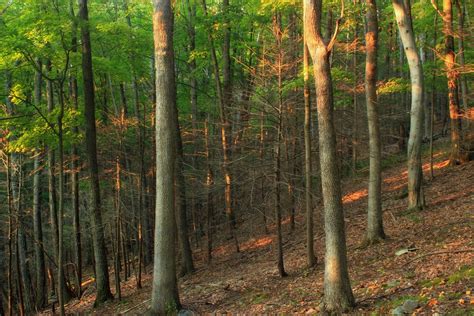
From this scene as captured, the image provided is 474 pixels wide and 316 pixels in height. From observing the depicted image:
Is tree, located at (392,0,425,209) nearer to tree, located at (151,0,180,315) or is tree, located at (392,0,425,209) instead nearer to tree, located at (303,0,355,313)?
tree, located at (303,0,355,313)

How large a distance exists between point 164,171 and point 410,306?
5160 millimetres

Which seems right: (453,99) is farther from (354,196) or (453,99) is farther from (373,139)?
(373,139)

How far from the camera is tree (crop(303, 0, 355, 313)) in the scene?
5.86 metres

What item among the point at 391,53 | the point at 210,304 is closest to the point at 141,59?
the point at 210,304

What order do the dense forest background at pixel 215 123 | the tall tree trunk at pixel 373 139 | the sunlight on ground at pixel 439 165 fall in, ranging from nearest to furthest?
the dense forest background at pixel 215 123
the tall tree trunk at pixel 373 139
the sunlight on ground at pixel 439 165

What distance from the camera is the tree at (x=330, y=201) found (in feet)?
19.2

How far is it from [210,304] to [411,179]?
21.3 feet

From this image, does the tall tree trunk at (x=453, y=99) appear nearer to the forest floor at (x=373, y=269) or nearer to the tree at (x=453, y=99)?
the tree at (x=453, y=99)

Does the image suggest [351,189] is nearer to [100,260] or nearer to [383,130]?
[383,130]

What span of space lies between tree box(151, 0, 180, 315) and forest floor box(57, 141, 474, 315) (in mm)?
974

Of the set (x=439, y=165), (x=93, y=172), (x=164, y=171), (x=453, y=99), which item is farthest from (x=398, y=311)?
(x=439, y=165)

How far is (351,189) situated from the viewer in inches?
769

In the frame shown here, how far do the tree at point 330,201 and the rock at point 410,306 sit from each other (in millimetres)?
731

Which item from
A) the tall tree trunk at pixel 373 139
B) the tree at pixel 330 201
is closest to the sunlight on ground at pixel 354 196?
the tall tree trunk at pixel 373 139
